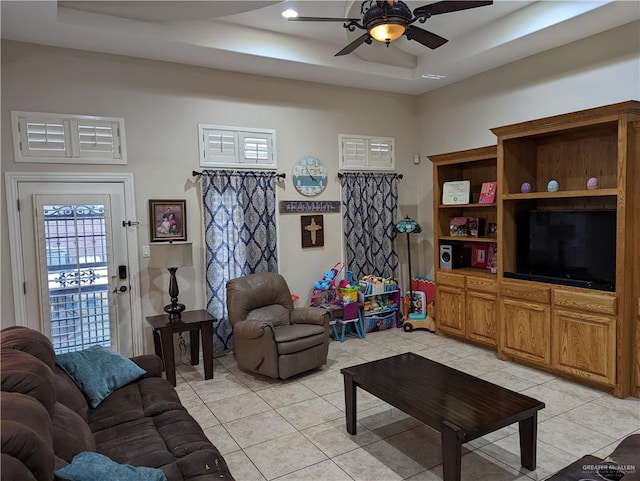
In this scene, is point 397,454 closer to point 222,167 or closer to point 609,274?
point 609,274

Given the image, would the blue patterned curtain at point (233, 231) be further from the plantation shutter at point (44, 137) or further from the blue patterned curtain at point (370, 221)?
the plantation shutter at point (44, 137)

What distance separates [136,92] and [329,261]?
302 cm

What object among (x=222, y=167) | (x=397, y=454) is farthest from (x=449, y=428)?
(x=222, y=167)

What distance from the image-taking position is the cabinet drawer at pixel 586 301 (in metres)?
3.67

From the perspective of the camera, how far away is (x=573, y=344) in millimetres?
3947

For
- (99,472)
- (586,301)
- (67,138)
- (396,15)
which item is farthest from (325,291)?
(99,472)

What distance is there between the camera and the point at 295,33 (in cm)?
468

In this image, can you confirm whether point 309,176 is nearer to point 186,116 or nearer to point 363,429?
point 186,116

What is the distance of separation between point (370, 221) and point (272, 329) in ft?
8.02

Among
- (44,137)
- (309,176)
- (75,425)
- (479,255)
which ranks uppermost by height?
(44,137)

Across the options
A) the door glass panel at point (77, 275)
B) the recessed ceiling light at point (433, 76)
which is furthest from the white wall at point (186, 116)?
the recessed ceiling light at point (433, 76)

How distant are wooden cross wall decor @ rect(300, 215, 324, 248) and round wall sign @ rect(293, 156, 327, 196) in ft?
1.07

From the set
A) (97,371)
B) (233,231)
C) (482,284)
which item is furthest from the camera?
(233,231)

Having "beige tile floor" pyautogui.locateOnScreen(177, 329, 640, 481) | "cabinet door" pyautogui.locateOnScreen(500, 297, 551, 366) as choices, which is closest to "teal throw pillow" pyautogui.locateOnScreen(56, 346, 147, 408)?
"beige tile floor" pyautogui.locateOnScreen(177, 329, 640, 481)
